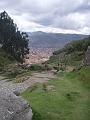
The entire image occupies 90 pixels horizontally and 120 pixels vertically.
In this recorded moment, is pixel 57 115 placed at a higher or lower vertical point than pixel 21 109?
lower

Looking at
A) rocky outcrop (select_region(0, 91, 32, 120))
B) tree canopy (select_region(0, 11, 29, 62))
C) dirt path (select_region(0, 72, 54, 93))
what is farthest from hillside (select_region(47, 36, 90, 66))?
rocky outcrop (select_region(0, 91, 32, 120))

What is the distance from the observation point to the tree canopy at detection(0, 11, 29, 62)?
136 meters

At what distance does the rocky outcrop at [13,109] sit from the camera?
74.5 feet

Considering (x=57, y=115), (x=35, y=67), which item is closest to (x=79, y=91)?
(x=57, y=115)

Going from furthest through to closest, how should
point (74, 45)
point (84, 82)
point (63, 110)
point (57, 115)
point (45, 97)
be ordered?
point (74, 45), point (84, 82), point (45, 97), point (63, 110), point (57, 115)

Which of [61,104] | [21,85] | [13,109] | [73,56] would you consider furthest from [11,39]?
[13,109]

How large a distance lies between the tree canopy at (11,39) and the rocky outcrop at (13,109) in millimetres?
111074

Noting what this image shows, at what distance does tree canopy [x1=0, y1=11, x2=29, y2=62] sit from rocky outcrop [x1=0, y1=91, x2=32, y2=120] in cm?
11107

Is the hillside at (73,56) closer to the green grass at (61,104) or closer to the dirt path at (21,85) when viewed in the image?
the dirt path at (21,85)

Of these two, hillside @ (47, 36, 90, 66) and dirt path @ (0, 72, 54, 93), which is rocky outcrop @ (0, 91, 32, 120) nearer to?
dirt path @ (0, 72, 54, 93)

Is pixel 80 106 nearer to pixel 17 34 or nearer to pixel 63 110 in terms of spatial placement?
pixel 63 110

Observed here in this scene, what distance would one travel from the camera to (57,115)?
101 ft

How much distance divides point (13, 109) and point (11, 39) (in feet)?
381

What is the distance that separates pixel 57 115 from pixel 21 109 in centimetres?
699
